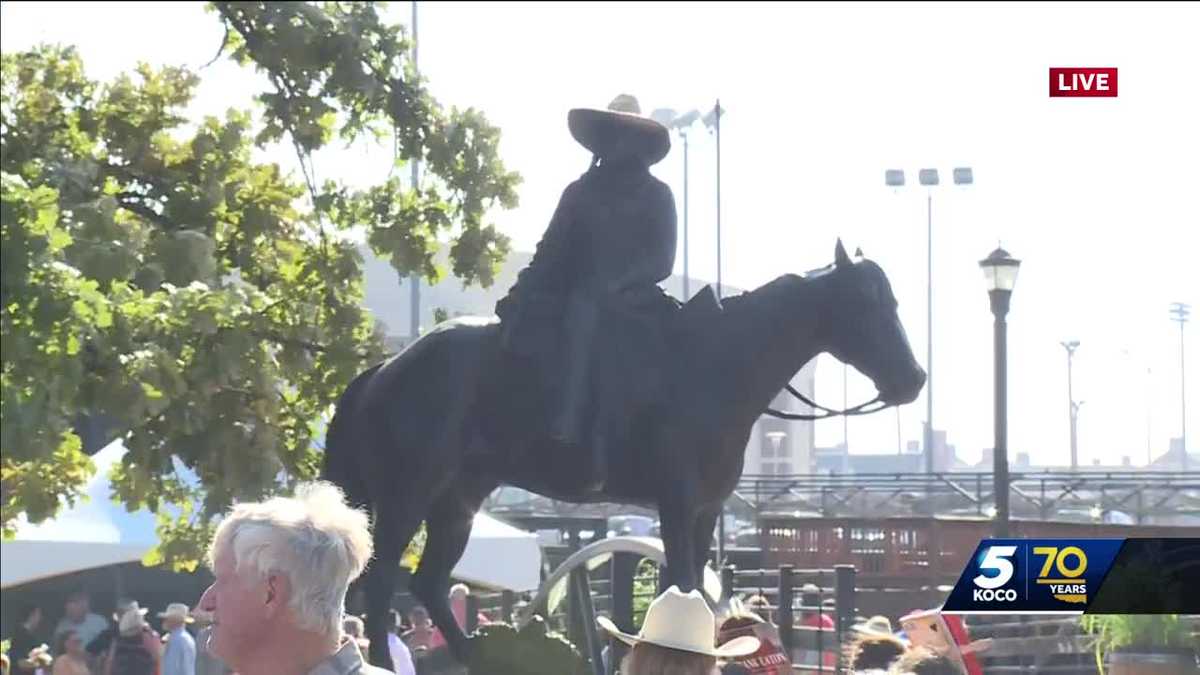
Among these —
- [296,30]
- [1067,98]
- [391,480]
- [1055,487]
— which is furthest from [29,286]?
[1055,487]

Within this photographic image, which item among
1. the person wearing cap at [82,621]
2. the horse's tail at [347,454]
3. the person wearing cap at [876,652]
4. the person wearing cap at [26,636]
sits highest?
the horse's tail at [347,454]

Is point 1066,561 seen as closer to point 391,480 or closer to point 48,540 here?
point 391,480

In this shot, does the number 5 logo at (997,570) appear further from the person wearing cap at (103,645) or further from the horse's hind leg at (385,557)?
→ the person wearing cap at (103,645)

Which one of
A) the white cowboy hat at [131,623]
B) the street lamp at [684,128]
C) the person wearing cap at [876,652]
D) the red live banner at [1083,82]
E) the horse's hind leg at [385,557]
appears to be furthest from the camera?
the street lamp at [684,128]

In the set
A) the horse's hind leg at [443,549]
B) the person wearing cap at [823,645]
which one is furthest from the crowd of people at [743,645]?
the person wearing cap at [823,645]

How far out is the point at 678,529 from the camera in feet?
22.3

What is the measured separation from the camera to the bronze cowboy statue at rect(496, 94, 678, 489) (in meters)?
6.99

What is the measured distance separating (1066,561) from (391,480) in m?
2.70

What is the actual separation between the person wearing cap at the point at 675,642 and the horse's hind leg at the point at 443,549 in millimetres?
3407

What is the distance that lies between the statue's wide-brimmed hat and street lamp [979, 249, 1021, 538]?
550 cm

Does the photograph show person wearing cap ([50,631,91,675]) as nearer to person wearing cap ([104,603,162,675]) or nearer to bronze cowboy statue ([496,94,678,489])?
person wearing cap ([104,603,162,675])

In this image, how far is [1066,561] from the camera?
670 centimetres

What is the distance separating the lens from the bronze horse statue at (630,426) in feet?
22.5

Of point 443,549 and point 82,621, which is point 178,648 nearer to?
point 443,549
